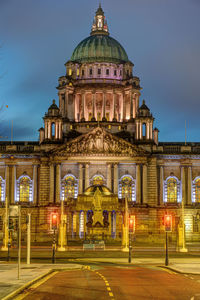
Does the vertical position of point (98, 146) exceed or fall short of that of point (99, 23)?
it falls short

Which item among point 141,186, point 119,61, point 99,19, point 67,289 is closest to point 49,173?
point 141,186

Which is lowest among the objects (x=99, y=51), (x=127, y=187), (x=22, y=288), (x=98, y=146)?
(x=22, y=288)

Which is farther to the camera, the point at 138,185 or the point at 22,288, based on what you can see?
Answer: the point at 138,185

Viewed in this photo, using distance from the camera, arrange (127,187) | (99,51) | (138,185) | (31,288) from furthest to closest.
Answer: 1. (99,51)
2. (127,187)
3. (138,185)
4. (31,288)

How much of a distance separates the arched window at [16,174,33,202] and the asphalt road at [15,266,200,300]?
63436 mm

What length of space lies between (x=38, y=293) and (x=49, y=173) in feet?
237

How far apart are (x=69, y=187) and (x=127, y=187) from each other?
32.2ft

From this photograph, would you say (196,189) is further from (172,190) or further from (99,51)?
(99,51)

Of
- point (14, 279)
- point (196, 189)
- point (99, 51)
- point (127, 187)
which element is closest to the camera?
point (14, 279)

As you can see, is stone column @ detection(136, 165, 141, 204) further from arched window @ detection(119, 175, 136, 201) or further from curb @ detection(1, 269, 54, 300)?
curb @ detection(1, 269, 54, 300)

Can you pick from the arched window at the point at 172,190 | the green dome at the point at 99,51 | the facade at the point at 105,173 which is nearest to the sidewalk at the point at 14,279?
the facade at the point at 105,173

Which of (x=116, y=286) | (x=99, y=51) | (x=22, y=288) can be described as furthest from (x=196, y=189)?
(x=22, y=288)

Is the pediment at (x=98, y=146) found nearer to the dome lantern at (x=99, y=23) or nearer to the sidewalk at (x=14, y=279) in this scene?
the dome lantern at (x=99, y=23)

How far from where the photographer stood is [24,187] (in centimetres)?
10169
